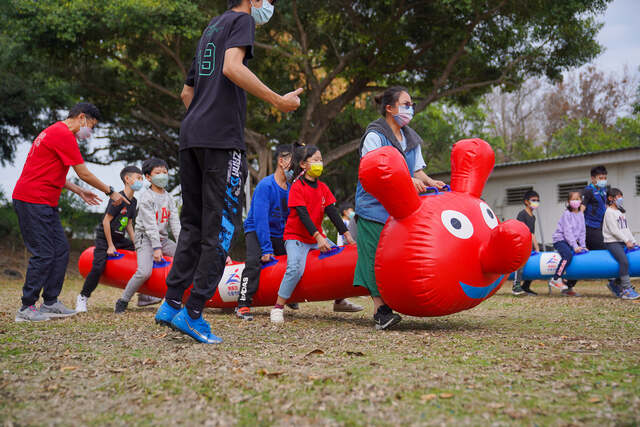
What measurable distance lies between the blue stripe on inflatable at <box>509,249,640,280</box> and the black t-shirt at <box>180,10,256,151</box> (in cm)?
714

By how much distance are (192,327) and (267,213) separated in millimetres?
2578

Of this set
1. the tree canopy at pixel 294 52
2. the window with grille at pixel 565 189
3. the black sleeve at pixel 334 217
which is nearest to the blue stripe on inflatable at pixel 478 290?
the black sleeve at pixel 334 217

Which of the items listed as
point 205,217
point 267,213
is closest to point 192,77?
point 205,217

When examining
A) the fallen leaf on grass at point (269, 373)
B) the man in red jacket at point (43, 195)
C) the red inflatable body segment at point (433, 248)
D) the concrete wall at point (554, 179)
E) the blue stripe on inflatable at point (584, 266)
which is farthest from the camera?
the concrete wall at point (554, 179)

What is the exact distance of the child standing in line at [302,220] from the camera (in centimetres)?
561

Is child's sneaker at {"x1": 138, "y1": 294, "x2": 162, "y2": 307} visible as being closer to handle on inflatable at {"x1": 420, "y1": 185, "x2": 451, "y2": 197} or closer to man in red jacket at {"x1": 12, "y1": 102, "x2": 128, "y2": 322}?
man in red jacket at {"x1": 12, "y1": 102, "x2": 128, "y2": 322}

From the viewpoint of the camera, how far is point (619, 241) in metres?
8.85

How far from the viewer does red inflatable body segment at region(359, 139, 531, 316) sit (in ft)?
14.5

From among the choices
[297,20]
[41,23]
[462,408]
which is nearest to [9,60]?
[41,23]

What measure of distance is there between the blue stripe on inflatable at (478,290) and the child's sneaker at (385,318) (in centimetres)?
61

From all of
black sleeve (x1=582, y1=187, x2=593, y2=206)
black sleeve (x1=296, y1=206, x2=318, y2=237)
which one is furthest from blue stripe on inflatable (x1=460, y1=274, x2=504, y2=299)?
black sleeve (x1=582, y1=187, x2=593, y2=206)

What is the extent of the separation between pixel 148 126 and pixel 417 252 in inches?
707

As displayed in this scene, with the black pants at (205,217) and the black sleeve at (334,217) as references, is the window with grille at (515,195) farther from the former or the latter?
the black pants at (205,217)

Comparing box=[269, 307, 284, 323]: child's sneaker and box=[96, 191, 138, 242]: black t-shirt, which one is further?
box=[96, 191, 138, 242]: black t-shirt
